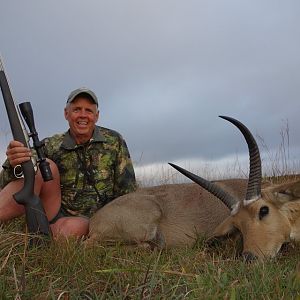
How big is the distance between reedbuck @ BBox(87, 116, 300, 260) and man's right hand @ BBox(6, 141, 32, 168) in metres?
1.07

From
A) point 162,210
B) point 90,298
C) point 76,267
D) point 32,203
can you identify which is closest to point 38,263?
point 76,267

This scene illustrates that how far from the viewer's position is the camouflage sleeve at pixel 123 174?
19.9ft

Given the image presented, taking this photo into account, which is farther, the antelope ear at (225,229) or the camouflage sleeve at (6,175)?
the camouflage sleeve at (6,175)

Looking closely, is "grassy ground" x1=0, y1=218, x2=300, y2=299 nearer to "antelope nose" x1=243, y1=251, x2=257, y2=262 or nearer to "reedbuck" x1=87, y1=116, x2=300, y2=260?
"antelope nose" x1=243, y1=251, x2=257, y2=262

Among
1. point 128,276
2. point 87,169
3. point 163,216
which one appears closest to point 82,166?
point 87,169

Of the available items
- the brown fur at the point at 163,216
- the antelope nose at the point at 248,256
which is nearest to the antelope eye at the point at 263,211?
the antelope nose at the point at 248,256

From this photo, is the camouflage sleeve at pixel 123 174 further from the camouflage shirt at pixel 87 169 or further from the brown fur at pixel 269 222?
the brown fur at pixel 269 222

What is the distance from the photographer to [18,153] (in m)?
4.84

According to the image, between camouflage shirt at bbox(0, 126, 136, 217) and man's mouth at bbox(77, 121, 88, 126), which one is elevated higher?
man's mouth at bbox(77, 121, 88, 126)

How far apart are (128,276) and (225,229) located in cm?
209

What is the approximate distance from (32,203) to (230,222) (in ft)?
6.34

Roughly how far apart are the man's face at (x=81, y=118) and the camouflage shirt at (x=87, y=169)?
0.27 ft

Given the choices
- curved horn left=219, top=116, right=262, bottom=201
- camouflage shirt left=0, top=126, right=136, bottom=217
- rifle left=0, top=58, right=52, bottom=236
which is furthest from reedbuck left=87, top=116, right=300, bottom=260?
rifle left=0, top=58, right=52, bottom=236

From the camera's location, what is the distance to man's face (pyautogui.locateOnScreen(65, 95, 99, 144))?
5.86m
